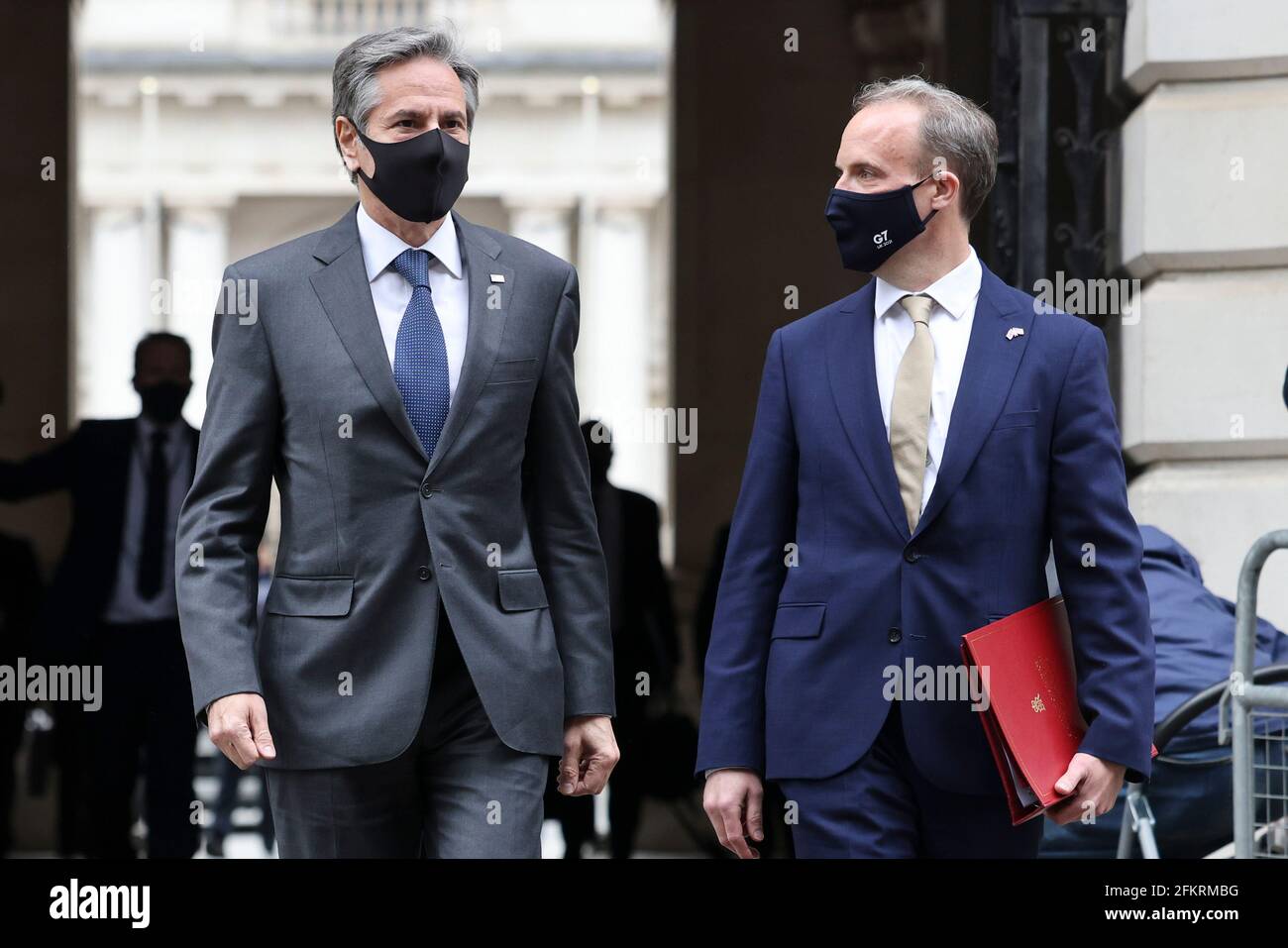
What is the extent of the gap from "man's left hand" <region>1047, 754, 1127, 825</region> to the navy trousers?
138 mm

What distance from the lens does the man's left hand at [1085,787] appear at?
12.8 feet

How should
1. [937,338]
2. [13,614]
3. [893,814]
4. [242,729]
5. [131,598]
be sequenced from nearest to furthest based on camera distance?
[242,729] < [893,814] < [937,338] < [131,598] < [13,614]

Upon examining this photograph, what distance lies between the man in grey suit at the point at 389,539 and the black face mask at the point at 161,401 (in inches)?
144

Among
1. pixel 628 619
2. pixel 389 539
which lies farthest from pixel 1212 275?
pixel 389 539

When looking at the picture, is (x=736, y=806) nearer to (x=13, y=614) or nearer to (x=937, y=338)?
(x=937, y=338)

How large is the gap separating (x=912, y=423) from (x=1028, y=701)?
567 millimetres

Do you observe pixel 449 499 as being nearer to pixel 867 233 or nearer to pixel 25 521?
pixel 867 233

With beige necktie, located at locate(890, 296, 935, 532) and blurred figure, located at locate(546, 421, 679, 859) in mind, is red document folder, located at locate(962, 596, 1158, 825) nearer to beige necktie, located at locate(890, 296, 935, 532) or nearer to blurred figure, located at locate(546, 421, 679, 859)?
beige necktie, located at locate(890, 296, 935, 532)

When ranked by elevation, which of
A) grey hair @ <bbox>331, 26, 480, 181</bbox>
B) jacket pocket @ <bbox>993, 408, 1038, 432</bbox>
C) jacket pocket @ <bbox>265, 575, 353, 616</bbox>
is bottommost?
jacket pocket @ <bbox>265, 575, 353, 616</bbox>

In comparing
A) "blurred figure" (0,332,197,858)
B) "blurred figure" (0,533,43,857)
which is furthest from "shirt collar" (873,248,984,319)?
"blurred figure" (0,533,43,857)

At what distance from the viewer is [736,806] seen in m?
4.09

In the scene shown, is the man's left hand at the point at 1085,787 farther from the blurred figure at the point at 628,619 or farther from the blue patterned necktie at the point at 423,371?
the blurred figure at the point at 628,619

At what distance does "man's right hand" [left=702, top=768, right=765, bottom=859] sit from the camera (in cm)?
407

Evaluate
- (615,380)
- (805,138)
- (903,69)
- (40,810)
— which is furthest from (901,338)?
(615,380)
